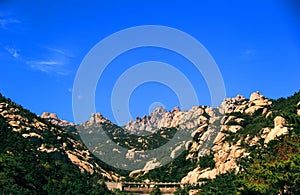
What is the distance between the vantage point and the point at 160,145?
141m

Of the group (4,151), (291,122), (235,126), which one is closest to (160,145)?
(235,126)

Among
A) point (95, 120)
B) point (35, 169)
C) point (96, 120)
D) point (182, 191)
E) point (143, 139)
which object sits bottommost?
point (35, 169)

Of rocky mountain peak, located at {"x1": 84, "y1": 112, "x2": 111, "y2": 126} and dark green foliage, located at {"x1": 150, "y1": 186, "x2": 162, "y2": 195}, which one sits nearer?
dark green foliage, located at {"x1": 150, "y1": 186, "x2": 162, "y2": 195}

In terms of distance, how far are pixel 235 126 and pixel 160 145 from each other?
130ft

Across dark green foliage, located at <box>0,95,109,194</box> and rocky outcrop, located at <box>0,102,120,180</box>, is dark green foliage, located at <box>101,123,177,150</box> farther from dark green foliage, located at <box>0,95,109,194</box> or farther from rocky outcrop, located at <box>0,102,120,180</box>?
dark green foliage, located at <box>0,95,109,194</box>

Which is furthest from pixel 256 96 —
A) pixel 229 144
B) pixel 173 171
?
pixel 173 171

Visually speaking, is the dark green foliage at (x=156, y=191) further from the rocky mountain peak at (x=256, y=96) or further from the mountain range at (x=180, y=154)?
the rocky mountain peak at (x=256, y=96)

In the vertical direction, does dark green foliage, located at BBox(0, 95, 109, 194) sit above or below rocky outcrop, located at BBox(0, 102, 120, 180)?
below

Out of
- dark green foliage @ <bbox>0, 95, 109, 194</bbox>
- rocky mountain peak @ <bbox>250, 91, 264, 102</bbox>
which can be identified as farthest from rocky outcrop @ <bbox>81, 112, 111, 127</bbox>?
rocky mountain peak @ <bbox>250, 91, 264, 102</bbox>

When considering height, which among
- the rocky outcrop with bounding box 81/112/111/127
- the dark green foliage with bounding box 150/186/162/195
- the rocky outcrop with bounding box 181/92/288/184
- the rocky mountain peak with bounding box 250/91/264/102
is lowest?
the dark green foliage with bounding box 150/186/162/195

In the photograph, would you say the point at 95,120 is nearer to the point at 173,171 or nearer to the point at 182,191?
the point at 173,171

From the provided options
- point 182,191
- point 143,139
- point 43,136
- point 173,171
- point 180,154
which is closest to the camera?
point 182,191

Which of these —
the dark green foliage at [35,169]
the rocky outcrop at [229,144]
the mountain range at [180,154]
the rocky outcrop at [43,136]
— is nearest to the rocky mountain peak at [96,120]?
the mountain range at [180,154]

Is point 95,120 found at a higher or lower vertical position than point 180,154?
higher
